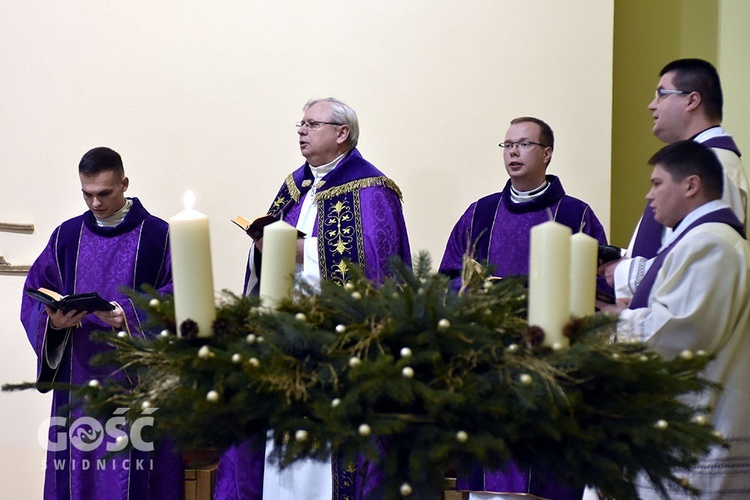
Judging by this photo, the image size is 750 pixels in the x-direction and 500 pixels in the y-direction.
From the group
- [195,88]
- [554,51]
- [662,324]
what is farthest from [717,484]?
[195,88]

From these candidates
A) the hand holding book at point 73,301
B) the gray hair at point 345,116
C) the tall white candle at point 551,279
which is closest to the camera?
the tall white candle at point 551,279

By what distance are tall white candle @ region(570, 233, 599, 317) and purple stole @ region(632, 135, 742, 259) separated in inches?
81.3

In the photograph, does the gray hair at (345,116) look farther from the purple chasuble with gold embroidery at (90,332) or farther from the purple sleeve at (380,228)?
the purple chasuble with gold embroidery at (90,332)

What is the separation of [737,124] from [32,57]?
4329mm

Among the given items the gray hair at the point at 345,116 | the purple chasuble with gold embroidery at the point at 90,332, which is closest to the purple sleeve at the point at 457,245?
the gray hair at the point at 345,116

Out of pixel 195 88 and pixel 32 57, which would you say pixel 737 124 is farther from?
pixel 32 57

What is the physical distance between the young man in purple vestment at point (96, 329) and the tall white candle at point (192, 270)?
295 cm

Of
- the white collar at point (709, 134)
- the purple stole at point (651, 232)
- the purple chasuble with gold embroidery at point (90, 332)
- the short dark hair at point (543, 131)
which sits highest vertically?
the short dark hair at point (543, 131)

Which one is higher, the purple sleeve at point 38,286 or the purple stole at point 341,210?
the purple stole at point 341,210

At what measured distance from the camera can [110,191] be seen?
4.97 meters

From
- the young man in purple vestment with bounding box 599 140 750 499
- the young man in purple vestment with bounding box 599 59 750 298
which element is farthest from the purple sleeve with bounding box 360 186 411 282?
the young man in purple vestment with bounding box 599 140 750 499

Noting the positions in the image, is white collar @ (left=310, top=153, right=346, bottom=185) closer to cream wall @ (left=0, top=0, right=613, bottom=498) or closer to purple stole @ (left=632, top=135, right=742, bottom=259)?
cream wall @ (left=0, top=0, right=613, bottom=498)

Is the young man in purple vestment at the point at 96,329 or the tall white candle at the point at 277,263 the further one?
the young man in purple vestment at the point at 96,329

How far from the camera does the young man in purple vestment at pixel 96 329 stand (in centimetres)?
485
